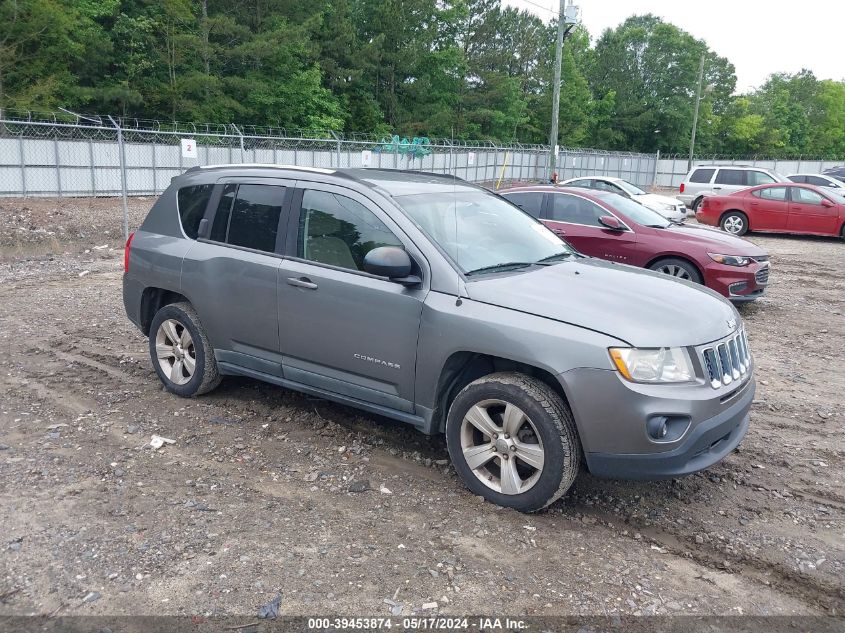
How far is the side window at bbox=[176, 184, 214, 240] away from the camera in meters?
5.61

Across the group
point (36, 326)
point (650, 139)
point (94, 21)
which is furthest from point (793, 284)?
point (650, 139)

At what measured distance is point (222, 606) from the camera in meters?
3.18

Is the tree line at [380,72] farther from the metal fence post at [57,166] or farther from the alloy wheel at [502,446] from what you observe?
the alloy wheel at [502,446]

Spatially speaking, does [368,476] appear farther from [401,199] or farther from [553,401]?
[401,199]

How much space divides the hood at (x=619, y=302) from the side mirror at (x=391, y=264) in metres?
0.37

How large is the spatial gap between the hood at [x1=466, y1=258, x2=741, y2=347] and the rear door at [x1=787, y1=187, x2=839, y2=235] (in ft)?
53.1

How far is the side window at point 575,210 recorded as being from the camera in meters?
10.1

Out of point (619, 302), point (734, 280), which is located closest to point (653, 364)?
point (619, 302)

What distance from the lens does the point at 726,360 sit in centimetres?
403

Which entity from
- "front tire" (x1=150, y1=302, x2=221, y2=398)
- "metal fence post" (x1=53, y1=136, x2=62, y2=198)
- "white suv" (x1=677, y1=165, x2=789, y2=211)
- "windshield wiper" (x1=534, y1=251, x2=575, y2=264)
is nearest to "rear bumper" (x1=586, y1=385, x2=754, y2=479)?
"windshield wiper" (x1=534, y1=251, x2=575, y2=264)

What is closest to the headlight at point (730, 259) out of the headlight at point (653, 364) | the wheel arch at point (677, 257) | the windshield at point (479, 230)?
the wheel arch at point (677, 257)

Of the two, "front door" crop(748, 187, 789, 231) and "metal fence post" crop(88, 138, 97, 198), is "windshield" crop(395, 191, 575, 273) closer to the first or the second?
"front door" crop(748, 187, 789, 231)

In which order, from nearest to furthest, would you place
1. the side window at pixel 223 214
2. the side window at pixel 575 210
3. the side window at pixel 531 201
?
1. the side window at pixel 223 214
2. the side window at pixel 575 210
3. the side window at pixel 531 201

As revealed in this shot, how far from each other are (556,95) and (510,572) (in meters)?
23.8
